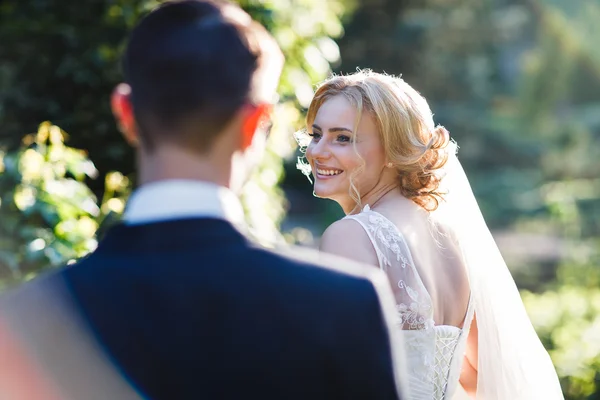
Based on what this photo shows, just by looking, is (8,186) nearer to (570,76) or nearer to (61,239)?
(61,239)

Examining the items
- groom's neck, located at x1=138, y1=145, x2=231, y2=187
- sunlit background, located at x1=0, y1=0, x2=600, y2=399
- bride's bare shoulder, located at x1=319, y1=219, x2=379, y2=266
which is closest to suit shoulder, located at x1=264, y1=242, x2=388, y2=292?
groom's neck, located at x1=138, y1=145, x2=231, y2=187

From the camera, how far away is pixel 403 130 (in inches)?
118

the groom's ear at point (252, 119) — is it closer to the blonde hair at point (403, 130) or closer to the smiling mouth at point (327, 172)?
the blonde hair at point (403, 130)

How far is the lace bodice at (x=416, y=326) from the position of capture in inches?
110

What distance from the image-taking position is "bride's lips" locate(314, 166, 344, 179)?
313 centimetres

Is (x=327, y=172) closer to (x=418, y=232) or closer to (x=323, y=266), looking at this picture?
(x=418, y=232)

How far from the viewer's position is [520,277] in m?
13.5

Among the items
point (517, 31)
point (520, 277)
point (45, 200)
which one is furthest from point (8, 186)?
point (517, 31)

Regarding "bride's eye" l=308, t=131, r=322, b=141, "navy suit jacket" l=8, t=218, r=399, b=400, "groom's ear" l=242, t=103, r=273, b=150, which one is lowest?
"navy suit jacket" l=8, t=218, r=399, b=400

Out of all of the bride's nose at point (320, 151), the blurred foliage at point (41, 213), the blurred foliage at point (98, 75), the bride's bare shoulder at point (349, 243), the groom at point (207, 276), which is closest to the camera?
the groom at point (207, 276)

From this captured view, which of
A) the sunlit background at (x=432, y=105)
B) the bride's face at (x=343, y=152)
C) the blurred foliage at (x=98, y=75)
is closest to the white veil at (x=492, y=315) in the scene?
the bride's face at (x=343, y=152)

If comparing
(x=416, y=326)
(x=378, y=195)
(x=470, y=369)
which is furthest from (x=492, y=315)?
(x=378, y=195)

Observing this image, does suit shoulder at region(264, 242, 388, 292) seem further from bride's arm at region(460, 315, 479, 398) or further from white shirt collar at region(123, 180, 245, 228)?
bride's arm at region(460, 315, 479, 398)

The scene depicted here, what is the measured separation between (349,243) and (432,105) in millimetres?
15351
